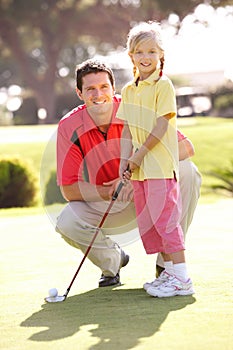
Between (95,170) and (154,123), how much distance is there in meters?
0.75

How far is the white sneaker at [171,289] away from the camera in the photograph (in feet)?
15.0

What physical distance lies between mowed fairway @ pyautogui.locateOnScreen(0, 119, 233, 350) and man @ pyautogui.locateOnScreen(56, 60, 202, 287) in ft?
0.87

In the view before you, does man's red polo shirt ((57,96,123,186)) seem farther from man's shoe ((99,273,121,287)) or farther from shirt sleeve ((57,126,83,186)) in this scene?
man's shoe ((99,273,121,287))

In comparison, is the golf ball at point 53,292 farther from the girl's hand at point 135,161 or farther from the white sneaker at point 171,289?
the girl's hand at point 135,161

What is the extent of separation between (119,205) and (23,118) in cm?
4388

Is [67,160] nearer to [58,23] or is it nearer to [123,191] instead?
[123,191]

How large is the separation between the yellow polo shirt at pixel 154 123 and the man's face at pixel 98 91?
377 millimetres

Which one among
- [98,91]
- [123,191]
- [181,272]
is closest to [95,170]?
[123,191]

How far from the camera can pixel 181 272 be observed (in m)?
4.61

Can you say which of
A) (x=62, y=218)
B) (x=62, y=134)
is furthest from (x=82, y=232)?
(x=62, y=134)

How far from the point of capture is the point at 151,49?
4.64 meters

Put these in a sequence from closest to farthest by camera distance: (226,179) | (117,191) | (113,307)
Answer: (113,307) → (117,191) → (226,179)

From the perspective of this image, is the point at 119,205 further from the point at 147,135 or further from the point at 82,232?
the point at 147,135

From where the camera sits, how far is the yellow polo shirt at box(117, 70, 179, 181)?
4617 mm
